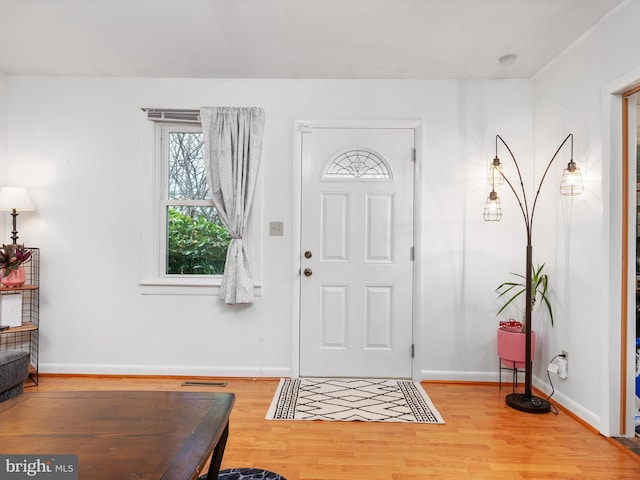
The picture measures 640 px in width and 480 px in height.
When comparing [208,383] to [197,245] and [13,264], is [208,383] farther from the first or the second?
[13,264]

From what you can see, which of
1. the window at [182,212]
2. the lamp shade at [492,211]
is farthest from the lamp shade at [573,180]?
the window at [182,212]

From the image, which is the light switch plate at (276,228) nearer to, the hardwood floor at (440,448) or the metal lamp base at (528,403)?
the hardwood floor at (440,448)

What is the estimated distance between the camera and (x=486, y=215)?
11.4 ft

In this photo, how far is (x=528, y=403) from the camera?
2.95 m

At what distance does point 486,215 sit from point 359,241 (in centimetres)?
102

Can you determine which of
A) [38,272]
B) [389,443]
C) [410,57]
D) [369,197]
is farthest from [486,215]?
[38,272]

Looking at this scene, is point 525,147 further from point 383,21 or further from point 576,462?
point 576,462

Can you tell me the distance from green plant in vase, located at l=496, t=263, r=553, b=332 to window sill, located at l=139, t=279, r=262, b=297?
1946mm

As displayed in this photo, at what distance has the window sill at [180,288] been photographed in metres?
3.56

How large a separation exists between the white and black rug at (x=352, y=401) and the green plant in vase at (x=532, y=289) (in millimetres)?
986

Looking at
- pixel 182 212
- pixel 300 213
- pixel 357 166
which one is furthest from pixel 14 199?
pixel 357 166

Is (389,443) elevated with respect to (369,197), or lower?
lower

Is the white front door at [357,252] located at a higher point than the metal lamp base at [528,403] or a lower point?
higher

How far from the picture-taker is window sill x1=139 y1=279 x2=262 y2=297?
11.7ft
